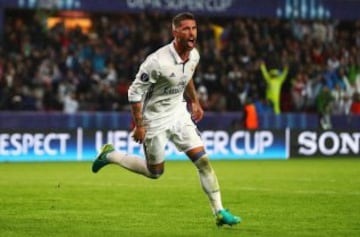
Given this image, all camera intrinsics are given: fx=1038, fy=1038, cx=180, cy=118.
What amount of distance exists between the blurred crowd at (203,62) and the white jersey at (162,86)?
15.1 m

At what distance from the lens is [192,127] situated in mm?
10992

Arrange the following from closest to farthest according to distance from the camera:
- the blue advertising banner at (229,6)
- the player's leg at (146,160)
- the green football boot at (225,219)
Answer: the green football boot at (225,219), the player's leg at (146,160), the blue advertising banner at (229,6)

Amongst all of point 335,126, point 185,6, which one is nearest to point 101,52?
point 185,6

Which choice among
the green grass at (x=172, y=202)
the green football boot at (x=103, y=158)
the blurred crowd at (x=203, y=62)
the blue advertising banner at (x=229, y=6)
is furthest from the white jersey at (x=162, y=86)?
the blue advertising banner at (x=229, y=6)

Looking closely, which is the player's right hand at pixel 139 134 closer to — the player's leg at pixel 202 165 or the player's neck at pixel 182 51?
the player's leg at pixel 202 165

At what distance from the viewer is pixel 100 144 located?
79.5 ft

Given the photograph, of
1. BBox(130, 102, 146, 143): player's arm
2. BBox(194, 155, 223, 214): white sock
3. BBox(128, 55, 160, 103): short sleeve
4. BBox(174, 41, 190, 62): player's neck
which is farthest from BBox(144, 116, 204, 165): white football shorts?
BBox(174, 41, 190, 62): player's neck

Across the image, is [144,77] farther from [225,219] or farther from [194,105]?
[225,219]

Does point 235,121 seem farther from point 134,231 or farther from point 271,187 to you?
point 134,231

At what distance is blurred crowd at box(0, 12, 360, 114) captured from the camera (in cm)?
2653

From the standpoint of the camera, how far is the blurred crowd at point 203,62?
87.0ft

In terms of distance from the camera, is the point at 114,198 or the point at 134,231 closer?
the point at 134,231

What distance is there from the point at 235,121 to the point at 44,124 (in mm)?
5291

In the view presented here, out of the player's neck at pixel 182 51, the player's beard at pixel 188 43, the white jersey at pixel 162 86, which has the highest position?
the player's beard at pixel 188 43
